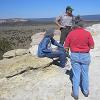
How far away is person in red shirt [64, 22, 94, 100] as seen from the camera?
845 cm

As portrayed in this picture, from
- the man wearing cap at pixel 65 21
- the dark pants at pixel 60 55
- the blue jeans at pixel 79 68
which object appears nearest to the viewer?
the blue jeans at pixel 79 68

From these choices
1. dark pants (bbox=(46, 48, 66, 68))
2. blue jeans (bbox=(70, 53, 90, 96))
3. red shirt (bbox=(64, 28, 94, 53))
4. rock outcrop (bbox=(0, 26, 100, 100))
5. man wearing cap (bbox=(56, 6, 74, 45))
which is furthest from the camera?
man wearing cap (bbox=(56, 6, 74, 45))

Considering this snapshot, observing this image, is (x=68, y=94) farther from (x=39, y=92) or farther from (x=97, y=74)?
(x=97, y=74)

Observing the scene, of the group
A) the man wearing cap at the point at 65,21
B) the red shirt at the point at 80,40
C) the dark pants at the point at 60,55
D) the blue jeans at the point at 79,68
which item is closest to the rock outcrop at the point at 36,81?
the dark pants at the point at 60,55

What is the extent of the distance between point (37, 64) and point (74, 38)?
2.17 metres

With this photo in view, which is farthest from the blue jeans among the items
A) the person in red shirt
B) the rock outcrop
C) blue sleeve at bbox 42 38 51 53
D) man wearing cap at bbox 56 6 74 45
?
man wearing cap at bbox 56 6 74 45

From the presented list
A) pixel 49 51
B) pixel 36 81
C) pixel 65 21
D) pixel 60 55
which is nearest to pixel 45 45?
pixel 49 51

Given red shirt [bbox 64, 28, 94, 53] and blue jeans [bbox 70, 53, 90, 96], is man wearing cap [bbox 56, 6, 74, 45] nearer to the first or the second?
red shirt [bbox 64, 28, 94, 53]

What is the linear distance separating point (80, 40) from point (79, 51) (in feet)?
0.98

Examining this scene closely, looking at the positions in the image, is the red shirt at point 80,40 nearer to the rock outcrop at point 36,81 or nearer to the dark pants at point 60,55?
the rock outcrop at point 36,81

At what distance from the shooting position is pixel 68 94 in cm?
885

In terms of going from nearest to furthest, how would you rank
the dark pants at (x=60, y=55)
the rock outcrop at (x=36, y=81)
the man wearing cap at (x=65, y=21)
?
the rock outcrop at (x=36, y=81) → the dark pants at (x=60, y=55) → the man wearing cap at (x=65, y=21)

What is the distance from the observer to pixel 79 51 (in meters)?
8.52

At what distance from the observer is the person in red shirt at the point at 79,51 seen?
845 cm
